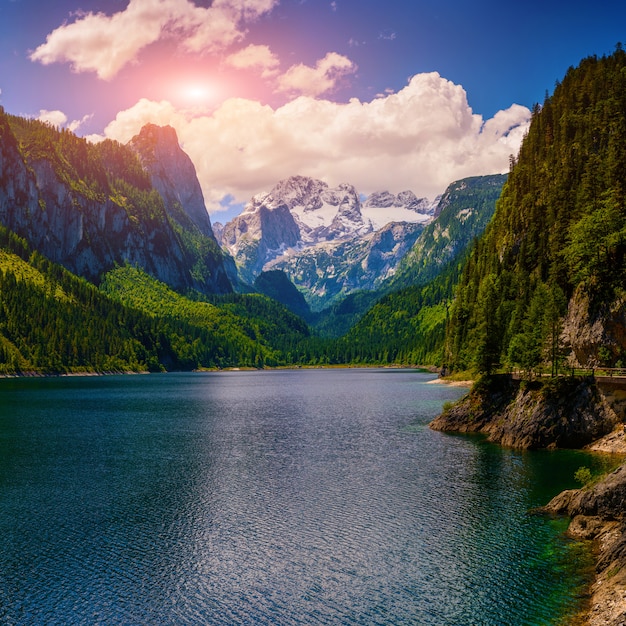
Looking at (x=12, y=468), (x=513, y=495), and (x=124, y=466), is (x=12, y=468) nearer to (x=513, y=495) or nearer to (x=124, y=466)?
(x=124, y=466)

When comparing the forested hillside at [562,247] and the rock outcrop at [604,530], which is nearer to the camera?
the rock outcrop at [604,530]

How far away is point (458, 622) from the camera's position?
98.3 feet

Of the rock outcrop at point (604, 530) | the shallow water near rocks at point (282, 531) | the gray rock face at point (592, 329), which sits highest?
the gray rock face at point (592, 329)

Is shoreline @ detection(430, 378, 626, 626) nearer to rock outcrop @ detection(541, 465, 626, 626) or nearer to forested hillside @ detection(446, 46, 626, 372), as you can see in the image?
rock outcrop @ detection(541, 465, 626, 626)

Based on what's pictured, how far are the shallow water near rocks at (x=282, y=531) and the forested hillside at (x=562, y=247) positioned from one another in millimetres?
25558

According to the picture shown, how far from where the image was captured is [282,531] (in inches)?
1768

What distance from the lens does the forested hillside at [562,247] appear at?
91188mm

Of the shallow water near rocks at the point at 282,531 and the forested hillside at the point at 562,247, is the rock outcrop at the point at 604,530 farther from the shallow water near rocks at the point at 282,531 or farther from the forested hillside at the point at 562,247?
the forested hillside at the point at 562,247

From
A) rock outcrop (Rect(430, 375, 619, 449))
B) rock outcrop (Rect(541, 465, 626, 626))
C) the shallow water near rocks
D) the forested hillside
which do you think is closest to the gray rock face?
the forested hillside

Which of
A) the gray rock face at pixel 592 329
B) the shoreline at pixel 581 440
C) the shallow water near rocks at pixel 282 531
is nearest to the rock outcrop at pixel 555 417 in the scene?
the shoreline at pixel 581 440

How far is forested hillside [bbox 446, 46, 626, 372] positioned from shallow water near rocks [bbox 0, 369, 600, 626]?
2556cm

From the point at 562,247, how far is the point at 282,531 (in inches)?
3897

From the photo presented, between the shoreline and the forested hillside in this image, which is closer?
the shoreline

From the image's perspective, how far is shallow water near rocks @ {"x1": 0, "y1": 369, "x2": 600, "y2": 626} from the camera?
32.2m
